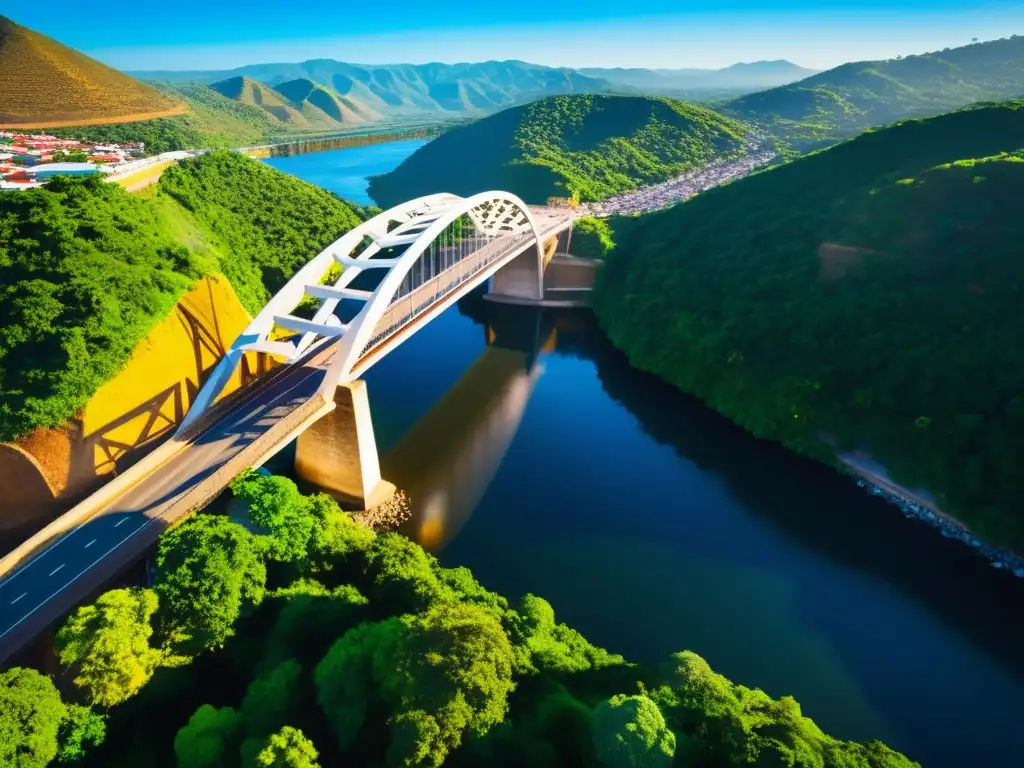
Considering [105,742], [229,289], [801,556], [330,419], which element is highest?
[229,289]

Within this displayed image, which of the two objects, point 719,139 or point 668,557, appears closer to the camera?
point 668,557

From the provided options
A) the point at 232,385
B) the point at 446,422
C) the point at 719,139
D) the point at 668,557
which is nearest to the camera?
the point at 668,557

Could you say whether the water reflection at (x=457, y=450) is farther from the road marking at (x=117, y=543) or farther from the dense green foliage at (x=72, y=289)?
the dense green foliage at (x=72, y=289)

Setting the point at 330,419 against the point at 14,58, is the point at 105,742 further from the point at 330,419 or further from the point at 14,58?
the point at 14,58

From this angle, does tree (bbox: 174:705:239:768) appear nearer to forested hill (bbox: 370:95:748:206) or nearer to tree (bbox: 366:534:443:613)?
tree (bbox: 366:534:443:613)

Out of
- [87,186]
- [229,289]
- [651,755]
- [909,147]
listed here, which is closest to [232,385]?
[229,289]
